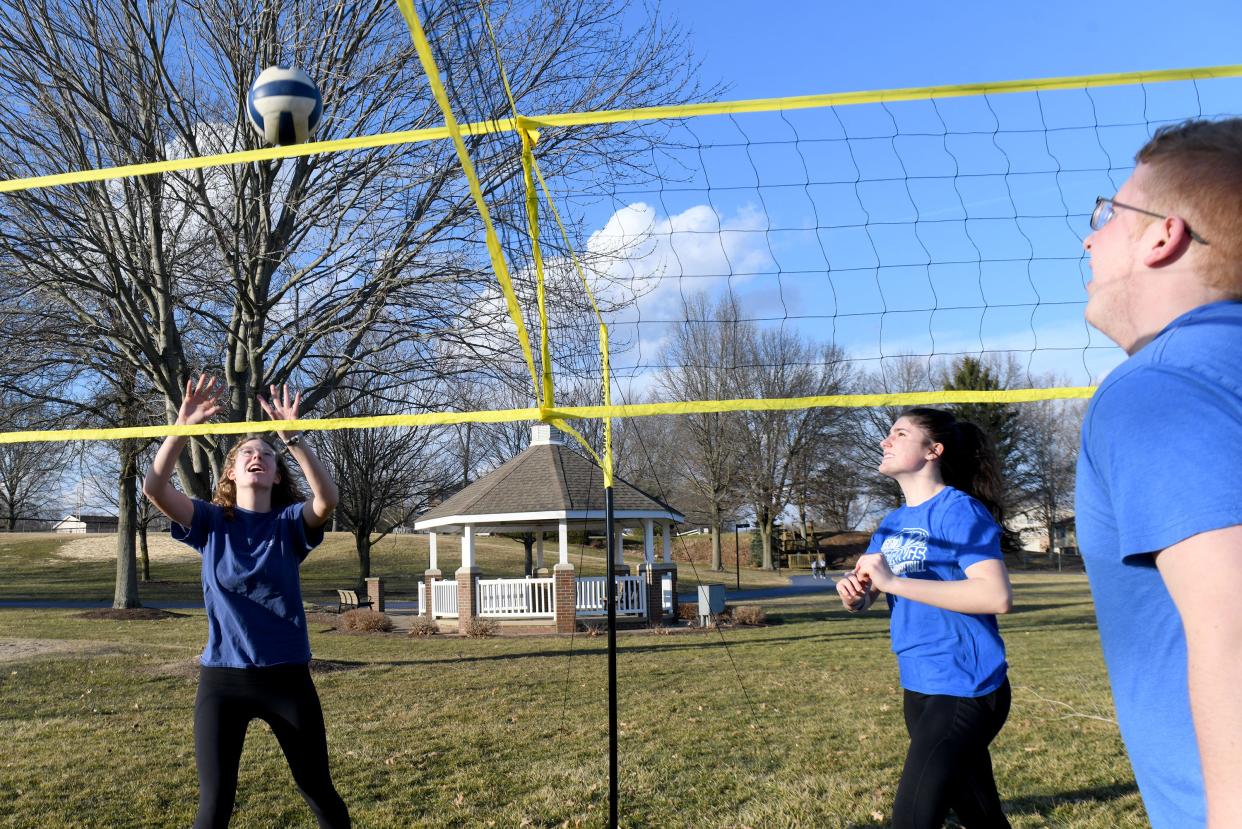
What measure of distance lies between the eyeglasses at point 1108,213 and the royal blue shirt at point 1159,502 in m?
0.10

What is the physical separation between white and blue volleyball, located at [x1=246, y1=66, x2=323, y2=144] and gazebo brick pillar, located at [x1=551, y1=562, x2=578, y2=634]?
37.5ft

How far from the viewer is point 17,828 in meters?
4.72

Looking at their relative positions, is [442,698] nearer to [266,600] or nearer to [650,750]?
[650,750]

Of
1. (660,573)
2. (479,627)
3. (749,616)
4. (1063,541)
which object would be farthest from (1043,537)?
(479,627)

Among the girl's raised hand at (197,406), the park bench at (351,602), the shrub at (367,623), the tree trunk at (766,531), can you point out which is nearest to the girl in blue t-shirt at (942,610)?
the girl's raised hand at (197,406)

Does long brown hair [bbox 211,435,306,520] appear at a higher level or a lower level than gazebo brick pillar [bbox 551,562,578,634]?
higher

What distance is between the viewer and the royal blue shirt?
1.09 metres

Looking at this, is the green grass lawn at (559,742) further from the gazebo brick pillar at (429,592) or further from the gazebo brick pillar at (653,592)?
the gazebo brick pillar at (429,592)

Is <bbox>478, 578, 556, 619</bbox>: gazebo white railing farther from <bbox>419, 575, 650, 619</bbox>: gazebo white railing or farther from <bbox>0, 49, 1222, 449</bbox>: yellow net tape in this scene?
<bbox>0, 49, 1222, 449</bbox>: yellow net tape

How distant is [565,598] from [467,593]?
1.95 m

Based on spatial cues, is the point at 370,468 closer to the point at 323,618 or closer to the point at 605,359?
the point at 323,618

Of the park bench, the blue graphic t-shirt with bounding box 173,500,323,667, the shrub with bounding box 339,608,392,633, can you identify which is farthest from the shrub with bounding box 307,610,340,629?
the blue graphic t-shirt with bounding box 173,500,323,667

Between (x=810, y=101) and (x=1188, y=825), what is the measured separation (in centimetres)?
341

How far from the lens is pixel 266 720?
3.33 meters
